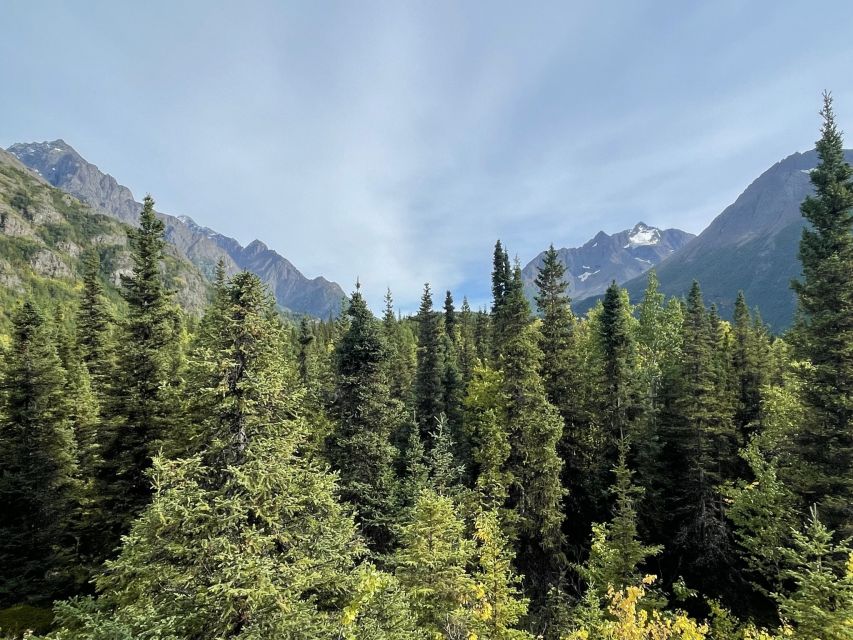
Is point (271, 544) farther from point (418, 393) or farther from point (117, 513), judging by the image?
point (418, 393)

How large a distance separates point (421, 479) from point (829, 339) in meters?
19.3

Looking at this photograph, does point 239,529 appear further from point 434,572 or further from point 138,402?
point 138,402

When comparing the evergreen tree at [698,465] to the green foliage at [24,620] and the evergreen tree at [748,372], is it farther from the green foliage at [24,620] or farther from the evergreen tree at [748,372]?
the green foliage at [24,620]

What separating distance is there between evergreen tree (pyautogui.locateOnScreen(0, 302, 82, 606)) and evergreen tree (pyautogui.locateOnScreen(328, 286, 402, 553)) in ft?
52.0

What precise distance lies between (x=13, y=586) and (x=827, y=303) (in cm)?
4230

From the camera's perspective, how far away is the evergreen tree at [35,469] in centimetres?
2291

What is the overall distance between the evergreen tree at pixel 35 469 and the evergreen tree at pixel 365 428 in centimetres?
1584

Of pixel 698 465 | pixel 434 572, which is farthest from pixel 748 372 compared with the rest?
pixel 434 572

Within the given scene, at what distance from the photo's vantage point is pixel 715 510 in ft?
86.5

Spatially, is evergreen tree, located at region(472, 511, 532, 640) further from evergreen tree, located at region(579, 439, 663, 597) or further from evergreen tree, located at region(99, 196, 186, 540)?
evergreen tree, located at region(99, 196, 186, 540)

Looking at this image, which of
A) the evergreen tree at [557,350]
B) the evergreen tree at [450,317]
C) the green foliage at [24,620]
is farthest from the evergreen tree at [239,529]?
the evergreen tree at [450,317]

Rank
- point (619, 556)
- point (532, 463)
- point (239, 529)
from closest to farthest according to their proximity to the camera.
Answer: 1. point (239, 529)
2. point (619, 556)
3. point (532, 463)

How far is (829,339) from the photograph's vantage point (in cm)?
1753

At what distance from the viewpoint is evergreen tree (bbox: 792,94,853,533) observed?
17031 millimetres
